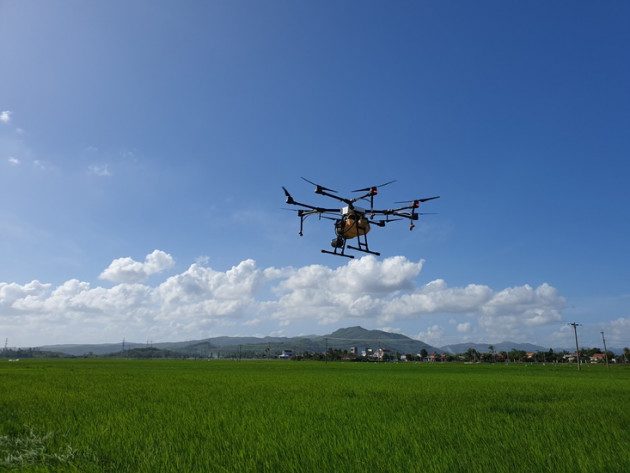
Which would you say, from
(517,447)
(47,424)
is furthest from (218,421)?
(517,447)

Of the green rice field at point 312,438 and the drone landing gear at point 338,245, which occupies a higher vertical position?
the drone landing gear at point 338,245

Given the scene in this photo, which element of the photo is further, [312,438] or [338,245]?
[338,245]

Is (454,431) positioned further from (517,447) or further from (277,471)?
(277,471)

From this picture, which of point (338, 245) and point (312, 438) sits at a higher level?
point (338, 245)

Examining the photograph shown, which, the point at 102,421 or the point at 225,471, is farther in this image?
the point at 102,421

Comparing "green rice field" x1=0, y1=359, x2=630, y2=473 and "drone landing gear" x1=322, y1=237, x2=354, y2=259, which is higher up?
"drone landing gear" x1=322, y1=237, x2=354, y2=259

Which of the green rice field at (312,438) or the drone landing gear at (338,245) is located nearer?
the green rice field at (312,438)

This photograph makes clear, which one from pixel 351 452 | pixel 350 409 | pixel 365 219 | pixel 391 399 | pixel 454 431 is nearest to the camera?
pixel 351 452

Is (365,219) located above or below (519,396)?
above

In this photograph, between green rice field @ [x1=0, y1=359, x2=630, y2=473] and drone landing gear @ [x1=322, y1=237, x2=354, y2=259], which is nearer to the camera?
green rice field @ [x1=0, y1=359, x2=630, y2=473]

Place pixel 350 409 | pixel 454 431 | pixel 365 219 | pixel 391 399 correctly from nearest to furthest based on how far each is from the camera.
Answer: pixel 454 431 < pixel 350 409 < pixel 391 399 < pixel 365 219
